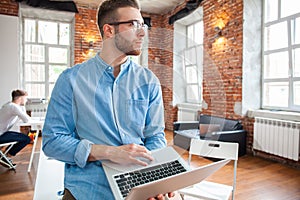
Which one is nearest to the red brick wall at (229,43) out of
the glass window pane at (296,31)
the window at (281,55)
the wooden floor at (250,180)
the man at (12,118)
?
the window at (281,55)

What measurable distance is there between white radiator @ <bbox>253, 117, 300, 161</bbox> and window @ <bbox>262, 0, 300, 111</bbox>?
396mm

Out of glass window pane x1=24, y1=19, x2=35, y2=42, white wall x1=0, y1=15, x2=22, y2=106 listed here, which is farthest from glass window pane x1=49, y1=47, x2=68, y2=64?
white wall x1=0, y1=15, x2=22, y2=106

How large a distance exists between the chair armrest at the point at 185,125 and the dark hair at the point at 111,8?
1.29ft

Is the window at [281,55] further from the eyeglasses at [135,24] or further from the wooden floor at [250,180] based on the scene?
the eyeglasses at [135,24]

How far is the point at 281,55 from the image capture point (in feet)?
13.4

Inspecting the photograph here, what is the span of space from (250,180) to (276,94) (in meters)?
1.87

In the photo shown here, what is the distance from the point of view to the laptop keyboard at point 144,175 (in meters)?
0.63

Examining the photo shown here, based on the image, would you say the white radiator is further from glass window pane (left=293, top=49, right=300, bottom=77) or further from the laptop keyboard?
the laptop keyboard

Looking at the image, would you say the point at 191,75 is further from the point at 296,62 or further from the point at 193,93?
the point at 296,62

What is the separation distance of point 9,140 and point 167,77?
11.6 ft

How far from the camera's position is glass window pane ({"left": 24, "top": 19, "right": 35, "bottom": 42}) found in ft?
20.0

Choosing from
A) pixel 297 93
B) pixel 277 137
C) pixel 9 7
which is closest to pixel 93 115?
pixel 277 137

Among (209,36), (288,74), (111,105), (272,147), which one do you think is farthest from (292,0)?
(111,105)

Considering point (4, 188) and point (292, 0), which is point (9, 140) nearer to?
point (4, 188)
